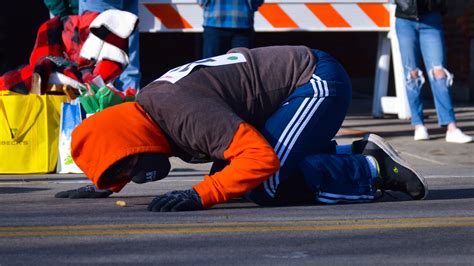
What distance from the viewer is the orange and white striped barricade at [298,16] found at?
12.0 meters

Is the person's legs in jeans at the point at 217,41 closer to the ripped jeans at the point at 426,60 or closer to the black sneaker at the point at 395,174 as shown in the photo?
the ripped jeans at the point at 426,60

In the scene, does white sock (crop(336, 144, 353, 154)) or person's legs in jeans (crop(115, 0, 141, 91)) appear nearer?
white sock (crop(336, 144, 353, 154))

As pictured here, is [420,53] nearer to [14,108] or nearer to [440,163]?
[440,163]

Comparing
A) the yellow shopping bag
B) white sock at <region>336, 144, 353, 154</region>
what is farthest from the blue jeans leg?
white sock at <region>336, 144, 353, 154</region>

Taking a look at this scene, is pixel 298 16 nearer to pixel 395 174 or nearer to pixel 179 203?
pixel 395 174

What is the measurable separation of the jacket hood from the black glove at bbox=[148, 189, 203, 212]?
0.74ft

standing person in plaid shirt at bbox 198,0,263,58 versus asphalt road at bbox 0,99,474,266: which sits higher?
asphalt road at bbox 0,99,474,266

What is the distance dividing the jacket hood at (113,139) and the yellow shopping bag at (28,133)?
2902mm

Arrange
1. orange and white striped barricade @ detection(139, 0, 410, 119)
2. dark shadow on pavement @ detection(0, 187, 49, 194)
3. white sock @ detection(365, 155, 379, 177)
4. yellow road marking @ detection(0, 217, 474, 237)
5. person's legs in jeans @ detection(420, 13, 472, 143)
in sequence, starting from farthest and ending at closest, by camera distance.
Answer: orange and white striped barricade @ detection(139, 0, 410, 119), person's legs in jeans @ detection(420, 13, 472, 143), dark shadow on pavement @ detection(0, 187, 49, 194), white sock @ detection(365, 155, 379, 177), yellow road marking @ detection(0, 217, 474, 237)

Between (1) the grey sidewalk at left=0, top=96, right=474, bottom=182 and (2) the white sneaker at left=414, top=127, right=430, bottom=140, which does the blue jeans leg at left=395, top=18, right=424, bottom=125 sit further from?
(1) the grey sidewalk at left=0, top=96, right=474, bottom=182

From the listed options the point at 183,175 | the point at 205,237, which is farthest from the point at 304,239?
the point at 183,175

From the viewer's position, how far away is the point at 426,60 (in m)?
11.0

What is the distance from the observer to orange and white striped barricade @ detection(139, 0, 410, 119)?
1195 cm

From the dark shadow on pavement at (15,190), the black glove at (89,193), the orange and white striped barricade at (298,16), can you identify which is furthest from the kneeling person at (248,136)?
the orange and white striped barricade at (298,16)
